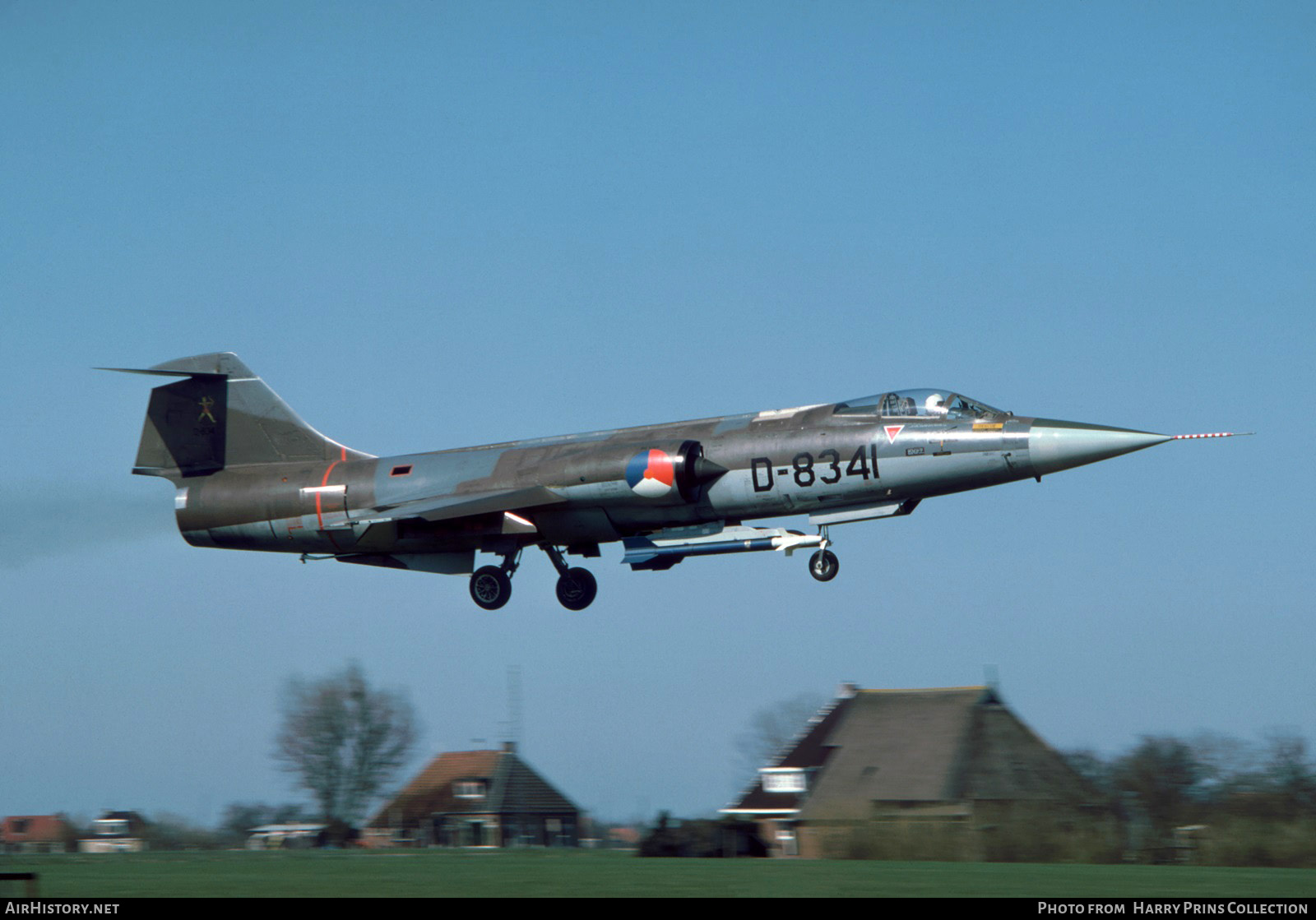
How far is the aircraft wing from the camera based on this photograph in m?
26.8

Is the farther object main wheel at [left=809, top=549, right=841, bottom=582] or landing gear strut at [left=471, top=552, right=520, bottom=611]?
landing gear strut at [left=471, top=552, right=520, bottom=611]

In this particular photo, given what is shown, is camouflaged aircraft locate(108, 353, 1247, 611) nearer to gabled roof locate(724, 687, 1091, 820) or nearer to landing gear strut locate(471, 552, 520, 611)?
landing gear strut locate(471, 552, 520, 611)

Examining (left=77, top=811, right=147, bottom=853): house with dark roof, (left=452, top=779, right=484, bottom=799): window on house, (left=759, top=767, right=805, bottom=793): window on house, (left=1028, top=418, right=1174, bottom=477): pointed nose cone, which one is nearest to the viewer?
(left=1028, top=418, right=1174, bottom=477): pointed nose cone

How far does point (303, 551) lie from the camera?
30188 mm

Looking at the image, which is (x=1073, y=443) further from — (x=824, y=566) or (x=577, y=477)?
(x=577, y=477)

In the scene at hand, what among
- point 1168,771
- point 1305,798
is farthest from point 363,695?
point 1305,798

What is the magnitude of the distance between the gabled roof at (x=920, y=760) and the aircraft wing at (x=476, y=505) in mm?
20078

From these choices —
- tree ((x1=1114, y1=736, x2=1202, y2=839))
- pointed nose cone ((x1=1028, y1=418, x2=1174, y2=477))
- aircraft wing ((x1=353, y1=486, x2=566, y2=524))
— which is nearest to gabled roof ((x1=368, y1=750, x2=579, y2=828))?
tree ((x1=1114, y1=736, x2=1202, y2=839))

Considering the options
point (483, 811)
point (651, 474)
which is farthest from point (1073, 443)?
point (483, 811)

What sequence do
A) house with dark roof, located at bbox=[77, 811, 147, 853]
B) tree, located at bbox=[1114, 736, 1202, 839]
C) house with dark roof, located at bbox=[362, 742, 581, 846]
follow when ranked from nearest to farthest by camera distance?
tree, located at bbox=[1114, 736, 1202, 839]
house with dark roof, located at bbox=[77, 811, 147, 853]
house with dark roof, located at bbox=[362, 742, 581, 846]

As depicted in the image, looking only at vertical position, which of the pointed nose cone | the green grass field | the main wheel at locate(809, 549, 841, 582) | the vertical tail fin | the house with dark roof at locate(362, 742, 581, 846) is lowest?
the green grass field

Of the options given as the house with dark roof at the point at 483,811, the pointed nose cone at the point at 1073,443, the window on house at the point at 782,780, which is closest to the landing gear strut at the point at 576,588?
the pointed nose cone at the point at 1073,443

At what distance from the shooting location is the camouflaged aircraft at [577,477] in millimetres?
24688
